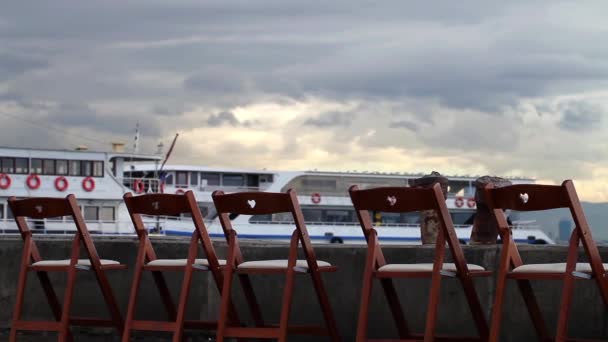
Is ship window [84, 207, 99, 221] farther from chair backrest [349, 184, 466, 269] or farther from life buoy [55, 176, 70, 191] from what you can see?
chair backrest [349, 184, 466, 269]

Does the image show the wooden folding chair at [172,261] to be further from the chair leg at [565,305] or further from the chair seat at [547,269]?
the chair leg at [565,305]

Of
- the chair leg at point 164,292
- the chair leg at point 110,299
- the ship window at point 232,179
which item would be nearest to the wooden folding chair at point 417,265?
the chair leg at point 164,292

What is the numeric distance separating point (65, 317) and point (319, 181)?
52.8 m

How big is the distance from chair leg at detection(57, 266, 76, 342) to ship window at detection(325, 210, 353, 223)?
51.1m

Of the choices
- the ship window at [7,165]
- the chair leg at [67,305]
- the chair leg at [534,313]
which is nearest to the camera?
the chair leg at [534,313]

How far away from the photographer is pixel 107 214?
48.2 metres

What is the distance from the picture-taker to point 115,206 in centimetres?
4819

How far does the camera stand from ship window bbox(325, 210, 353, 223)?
5766 cm

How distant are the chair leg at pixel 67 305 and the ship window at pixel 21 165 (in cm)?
4114

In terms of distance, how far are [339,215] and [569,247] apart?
52632 mm

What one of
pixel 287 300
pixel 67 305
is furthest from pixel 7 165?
pixel 287 300

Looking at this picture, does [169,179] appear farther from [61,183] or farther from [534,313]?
[534,313]

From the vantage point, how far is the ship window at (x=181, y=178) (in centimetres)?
5912

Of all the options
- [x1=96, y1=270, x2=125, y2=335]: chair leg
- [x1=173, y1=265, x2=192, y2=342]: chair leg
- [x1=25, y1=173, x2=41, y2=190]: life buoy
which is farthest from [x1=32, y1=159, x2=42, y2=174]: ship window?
[x1=173, y1=265, x2=192, y2=342]: chair leg
